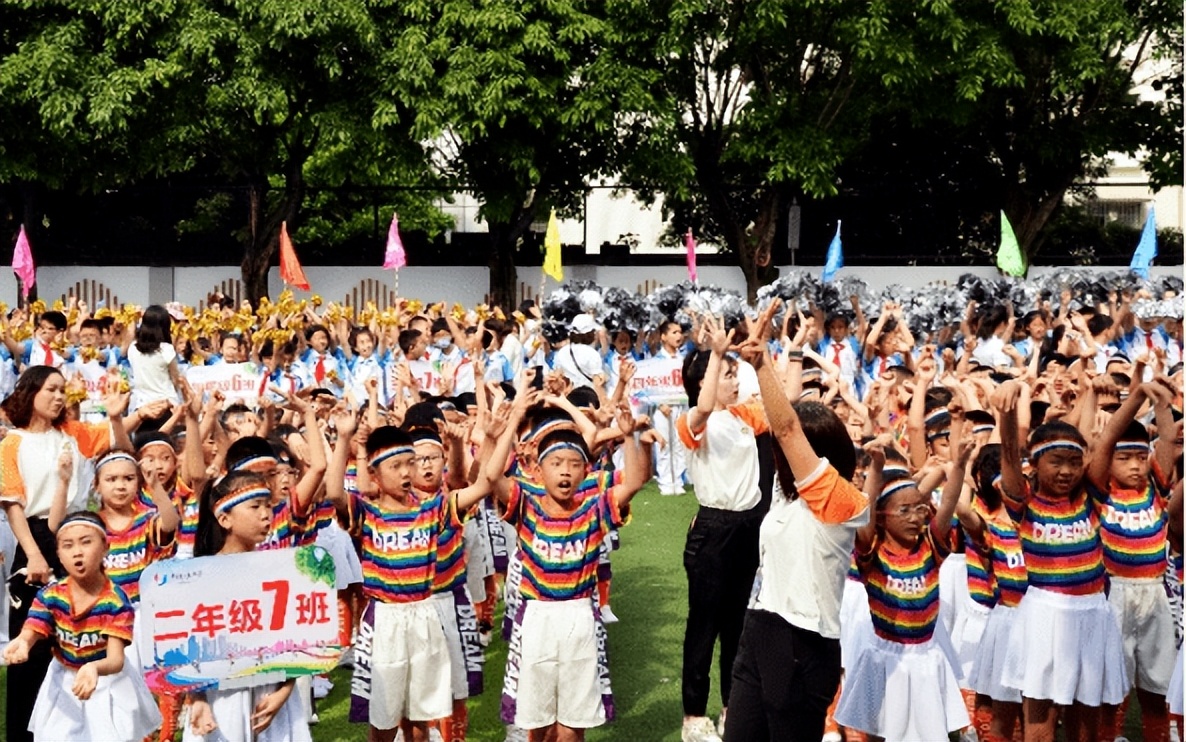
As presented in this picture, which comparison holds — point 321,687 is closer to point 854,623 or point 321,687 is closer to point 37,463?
point 37,463

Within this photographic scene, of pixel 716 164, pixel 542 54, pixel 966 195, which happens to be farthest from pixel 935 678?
pixel 966 195

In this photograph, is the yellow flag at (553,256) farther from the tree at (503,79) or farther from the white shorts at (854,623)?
the white shorts at (854,623)

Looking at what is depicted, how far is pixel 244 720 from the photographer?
5.49 meters

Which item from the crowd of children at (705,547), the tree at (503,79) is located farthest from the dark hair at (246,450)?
the tree at (503,79)

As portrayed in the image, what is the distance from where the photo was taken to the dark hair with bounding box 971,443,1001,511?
664 cm

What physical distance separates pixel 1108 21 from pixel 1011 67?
1641mm

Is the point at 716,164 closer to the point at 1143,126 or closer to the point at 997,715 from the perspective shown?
the point at 1143,126

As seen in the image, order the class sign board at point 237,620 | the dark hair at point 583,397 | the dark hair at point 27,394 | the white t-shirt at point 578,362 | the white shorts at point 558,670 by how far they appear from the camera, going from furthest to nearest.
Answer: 1. the white t-shirt at point 578,362
2. the dark hair at point 583,397
3. the dark hair at point 27,394
4. the white shorts at point 558,670
5. the class sign board at point 237,620

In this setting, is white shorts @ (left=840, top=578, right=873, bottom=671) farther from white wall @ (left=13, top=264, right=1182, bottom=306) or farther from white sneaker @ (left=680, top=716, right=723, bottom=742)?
white wall @ (left=13, top=264, right=1182, bottom=306)

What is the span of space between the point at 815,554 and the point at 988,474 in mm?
1865

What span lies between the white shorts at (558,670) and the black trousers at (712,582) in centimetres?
81

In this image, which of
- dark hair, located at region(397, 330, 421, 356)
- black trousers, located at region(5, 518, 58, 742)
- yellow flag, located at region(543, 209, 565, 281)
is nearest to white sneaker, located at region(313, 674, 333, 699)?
black trousers, located at region(5, 518, 58, 742)

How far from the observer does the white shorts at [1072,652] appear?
624 centimetres

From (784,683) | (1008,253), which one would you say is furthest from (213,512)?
(1008,253)
